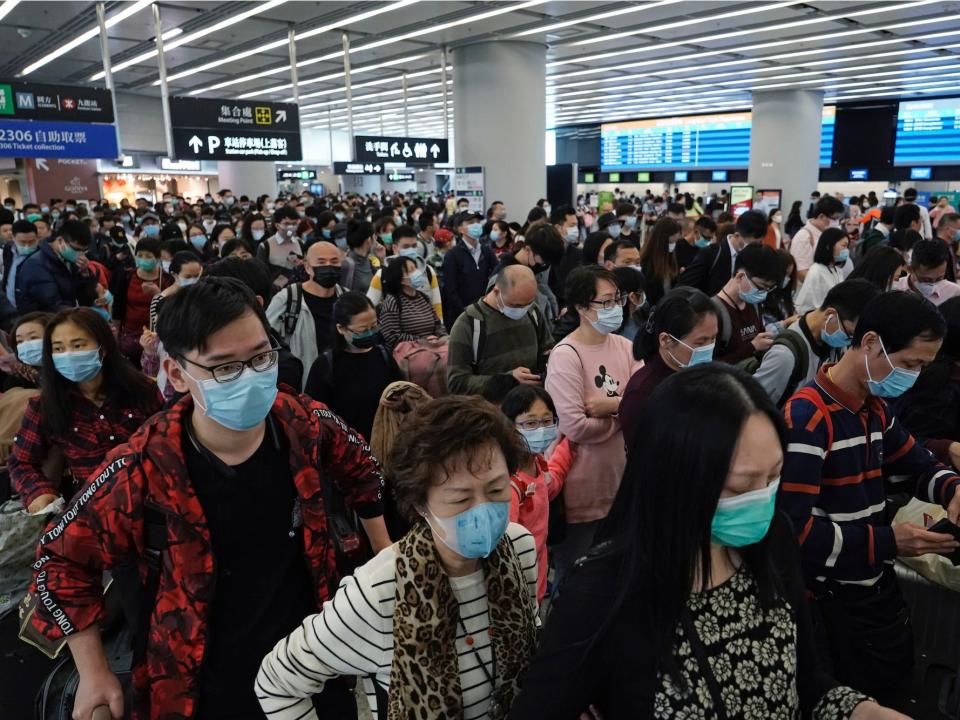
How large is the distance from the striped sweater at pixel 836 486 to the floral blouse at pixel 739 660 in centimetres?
67

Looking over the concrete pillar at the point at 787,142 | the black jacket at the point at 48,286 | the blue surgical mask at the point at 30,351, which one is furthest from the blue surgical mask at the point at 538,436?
the concrete pillar at the point at 787,142

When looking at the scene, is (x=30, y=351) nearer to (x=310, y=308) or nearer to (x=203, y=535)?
(x=310, y=308)

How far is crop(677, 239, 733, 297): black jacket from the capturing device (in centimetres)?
603

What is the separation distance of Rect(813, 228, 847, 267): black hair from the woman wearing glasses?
9.75 feet

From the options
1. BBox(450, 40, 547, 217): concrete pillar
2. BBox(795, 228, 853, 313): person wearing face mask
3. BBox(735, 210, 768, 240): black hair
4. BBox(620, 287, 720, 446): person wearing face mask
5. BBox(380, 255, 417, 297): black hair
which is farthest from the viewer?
BBox(450, 40, 547, 217): concrete pillar

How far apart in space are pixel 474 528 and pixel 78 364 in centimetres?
211

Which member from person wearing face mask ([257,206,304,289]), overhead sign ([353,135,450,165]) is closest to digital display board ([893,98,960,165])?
overhead sign ([353,135,450,165])

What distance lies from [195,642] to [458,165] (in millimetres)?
11953

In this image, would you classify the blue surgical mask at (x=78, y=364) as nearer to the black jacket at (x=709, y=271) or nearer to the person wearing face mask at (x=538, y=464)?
the person wearing face mask at (x=538, y=464)

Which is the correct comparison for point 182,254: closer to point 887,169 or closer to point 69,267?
point 69,267

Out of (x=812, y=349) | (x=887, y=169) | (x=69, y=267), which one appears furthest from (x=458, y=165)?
(x=887, y=169)

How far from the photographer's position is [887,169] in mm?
21141

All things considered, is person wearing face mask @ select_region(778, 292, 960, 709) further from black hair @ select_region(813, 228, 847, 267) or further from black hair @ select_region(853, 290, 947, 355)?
black hair @ select_region(813, 228, 847, 267)

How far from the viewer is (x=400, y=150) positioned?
1362cm
